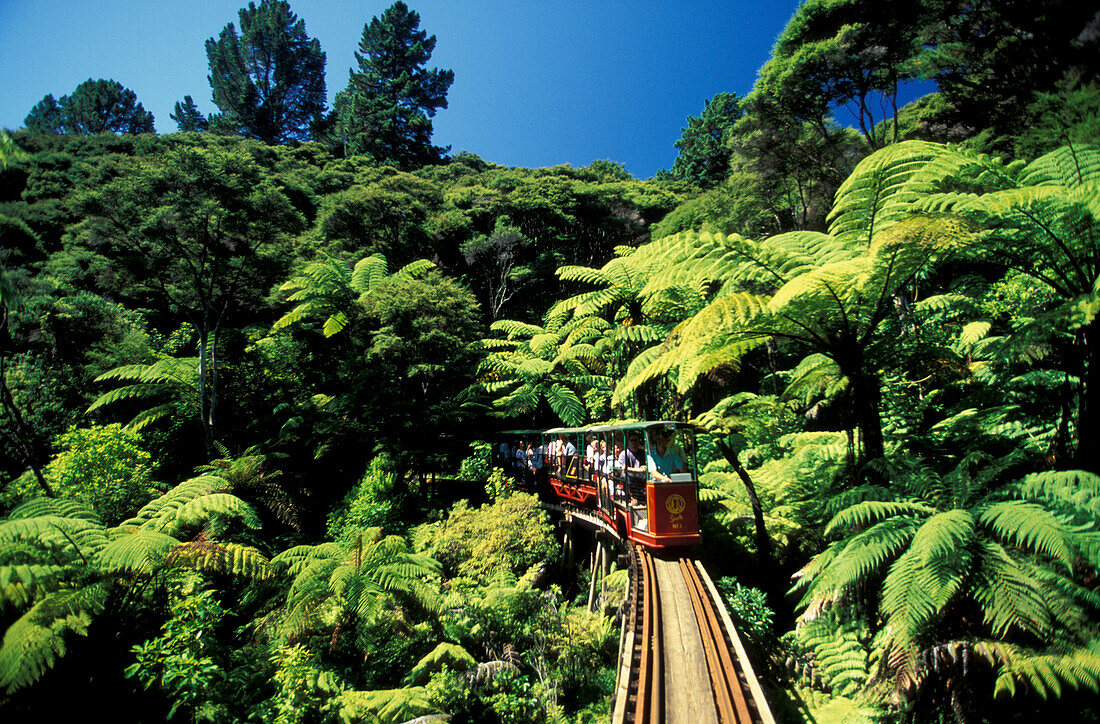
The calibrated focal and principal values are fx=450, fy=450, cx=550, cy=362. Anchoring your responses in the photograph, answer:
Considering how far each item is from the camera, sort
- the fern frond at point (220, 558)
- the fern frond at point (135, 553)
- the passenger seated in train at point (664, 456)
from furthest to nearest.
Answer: the passenger seated in train at point (664, 456) < the fern frond at point (220, 558) < the fern frond at point (135, 553)

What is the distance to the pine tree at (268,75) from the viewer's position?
3450 centimetres

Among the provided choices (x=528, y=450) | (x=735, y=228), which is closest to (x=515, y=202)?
(x=735, y=228)

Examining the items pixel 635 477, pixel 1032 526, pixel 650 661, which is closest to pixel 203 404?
pixel 635 477

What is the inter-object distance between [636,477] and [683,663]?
3053mm

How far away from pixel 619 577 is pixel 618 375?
3.52 m

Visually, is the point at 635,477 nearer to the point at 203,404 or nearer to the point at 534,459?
the point at 534,459

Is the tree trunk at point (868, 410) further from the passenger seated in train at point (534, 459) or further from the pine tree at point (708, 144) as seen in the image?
the pine tree at point (708, 144)

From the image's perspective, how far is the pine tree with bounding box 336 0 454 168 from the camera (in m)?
30.7

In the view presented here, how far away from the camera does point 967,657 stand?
2.84m

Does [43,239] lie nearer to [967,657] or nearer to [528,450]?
[528,450]

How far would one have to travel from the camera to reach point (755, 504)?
18.2 ft

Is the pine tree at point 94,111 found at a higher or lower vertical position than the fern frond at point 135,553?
higher

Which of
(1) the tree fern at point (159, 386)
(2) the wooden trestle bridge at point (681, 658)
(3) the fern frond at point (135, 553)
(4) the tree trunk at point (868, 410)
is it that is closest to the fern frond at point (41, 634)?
(3) the fern frond at point (135, 553)

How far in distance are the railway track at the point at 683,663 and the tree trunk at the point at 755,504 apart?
1051 mm
